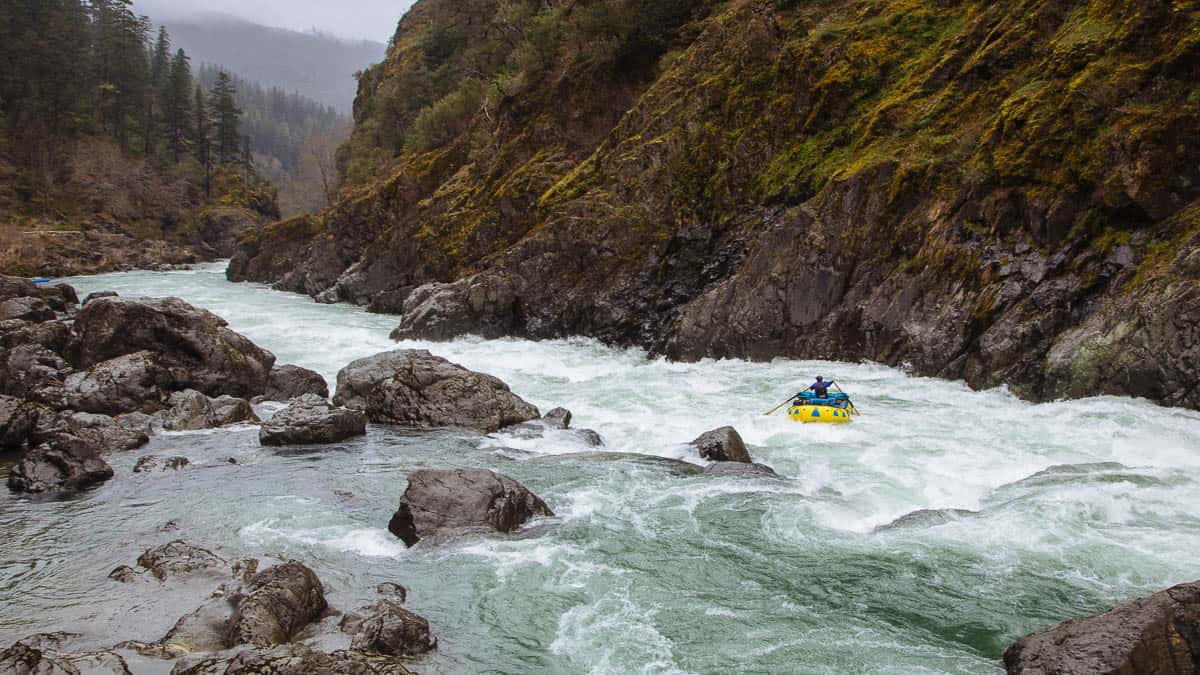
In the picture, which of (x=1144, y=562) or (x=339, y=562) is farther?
(x=339, y=562)

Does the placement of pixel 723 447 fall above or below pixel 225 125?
below

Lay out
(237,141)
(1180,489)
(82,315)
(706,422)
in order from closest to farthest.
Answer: (1180,489)
(706,422)
(82,315)
(237,141)

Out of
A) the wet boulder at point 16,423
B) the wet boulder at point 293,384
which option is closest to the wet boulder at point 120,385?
the wet boulder at point 16,423

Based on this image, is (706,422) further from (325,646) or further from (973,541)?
(325,646)

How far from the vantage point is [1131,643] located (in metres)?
5.70

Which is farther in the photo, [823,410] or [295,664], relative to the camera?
[823,410]

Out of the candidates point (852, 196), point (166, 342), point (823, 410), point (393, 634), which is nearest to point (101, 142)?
point (166, 342)

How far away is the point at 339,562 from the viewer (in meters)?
8.98

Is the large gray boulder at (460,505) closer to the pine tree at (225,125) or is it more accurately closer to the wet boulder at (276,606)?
the wet boulder at (276,606)

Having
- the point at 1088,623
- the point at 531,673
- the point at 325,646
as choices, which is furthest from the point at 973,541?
the point at 325,646

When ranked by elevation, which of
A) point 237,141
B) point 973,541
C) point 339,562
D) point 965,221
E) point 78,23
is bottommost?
point 339,562

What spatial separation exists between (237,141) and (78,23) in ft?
57.9

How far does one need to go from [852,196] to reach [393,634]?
16579 millimetres

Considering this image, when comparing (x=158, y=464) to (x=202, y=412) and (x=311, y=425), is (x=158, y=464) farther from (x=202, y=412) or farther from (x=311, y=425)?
(x=202, y=412)
